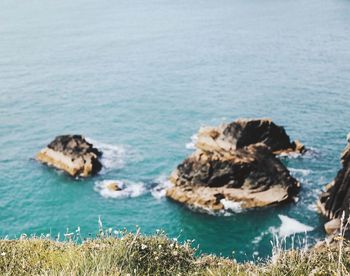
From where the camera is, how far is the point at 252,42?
149 m

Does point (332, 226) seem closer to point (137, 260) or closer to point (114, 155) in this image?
point (114, 155)

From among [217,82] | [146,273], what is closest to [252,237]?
Result: [146,273]

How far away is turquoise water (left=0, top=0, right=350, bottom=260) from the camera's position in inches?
2422

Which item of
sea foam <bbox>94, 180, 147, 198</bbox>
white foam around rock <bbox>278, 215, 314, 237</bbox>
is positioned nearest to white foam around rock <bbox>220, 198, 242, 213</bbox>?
white foam around rock <bbox>278, 215, 314, 237</bbox>

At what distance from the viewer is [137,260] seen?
13.0 m

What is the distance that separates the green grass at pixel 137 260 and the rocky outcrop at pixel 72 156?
5870cm

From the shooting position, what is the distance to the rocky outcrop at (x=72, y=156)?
73.4 meters

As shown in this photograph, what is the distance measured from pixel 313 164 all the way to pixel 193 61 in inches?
2491

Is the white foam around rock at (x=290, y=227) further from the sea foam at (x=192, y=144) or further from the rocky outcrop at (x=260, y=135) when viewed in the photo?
the sea foam at (x=192, y=144)

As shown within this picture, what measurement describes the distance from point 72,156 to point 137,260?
63965 millimetres

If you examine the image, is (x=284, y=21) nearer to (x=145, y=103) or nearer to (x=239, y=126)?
(x=145, y=103)

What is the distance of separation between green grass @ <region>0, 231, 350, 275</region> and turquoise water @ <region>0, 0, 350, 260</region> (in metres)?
39.6

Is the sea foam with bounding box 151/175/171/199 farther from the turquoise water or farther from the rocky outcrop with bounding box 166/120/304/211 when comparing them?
the rocky outcrop with bounding box 166/120/304/211

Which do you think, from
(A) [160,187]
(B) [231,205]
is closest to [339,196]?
(B) [231,205]
